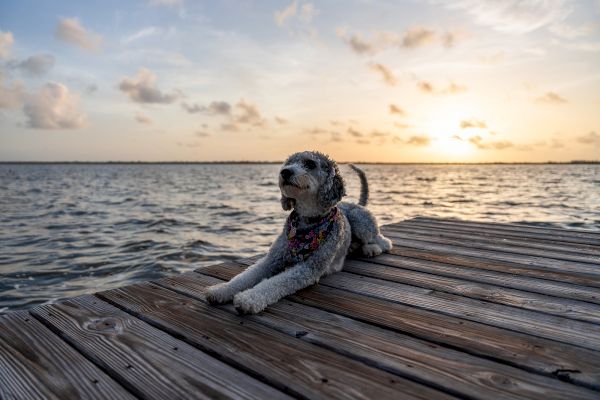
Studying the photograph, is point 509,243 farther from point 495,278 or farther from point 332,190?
point 332,190

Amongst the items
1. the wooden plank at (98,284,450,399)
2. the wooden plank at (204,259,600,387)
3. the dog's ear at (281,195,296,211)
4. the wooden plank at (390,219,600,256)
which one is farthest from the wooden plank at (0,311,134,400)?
the wooden plank at (390,219,600,256)

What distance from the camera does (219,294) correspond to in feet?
9.96

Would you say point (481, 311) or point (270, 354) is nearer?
point (270, 354)

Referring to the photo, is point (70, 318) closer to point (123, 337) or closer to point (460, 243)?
point (123, 337)

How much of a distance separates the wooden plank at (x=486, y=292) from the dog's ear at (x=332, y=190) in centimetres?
83

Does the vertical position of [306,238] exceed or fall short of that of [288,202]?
it falls short

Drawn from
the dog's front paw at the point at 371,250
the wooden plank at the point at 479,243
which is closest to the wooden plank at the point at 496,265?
the dog's front paw at the point at 371,250

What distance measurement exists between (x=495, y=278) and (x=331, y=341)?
213 centimetres

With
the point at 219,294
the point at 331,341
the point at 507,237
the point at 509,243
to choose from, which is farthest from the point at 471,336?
the point at 507,237

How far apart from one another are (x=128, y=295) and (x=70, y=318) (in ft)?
1.65

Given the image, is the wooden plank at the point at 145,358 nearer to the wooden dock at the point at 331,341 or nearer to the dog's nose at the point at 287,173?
the wooden dock at the point at 331,341

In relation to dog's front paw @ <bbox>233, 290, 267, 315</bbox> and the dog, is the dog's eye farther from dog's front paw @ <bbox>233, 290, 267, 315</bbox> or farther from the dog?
dog's front paw @ <bbox>233, 290, 267, 315</bbox>

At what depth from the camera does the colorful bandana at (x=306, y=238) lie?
3.53 metres

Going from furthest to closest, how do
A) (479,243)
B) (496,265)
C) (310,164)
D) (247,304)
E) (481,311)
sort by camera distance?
(479,243), (496,265), (310,164), (481,311), (247,304)
